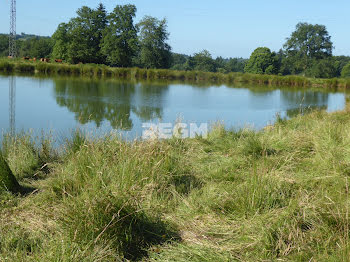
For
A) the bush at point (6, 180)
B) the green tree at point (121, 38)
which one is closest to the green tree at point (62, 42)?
the green tree at point (121, 38)

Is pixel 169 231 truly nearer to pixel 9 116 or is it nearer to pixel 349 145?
pixel 349 145

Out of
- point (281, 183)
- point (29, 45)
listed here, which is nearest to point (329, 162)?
point (281, 183)

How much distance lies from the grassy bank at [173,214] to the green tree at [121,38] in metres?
32.7

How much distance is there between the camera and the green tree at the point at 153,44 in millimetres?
Answer: 37281

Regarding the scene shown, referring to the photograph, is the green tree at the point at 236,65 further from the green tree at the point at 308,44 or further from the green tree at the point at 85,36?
the green tree at the point at 85,36

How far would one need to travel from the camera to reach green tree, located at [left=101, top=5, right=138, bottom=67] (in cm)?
3503

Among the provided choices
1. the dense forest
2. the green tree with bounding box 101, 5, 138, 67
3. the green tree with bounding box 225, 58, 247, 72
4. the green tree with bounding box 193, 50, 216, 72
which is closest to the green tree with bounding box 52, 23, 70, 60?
the dense forest

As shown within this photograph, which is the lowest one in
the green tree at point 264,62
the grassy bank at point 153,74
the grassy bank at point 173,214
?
the grassy bank at point 173,214

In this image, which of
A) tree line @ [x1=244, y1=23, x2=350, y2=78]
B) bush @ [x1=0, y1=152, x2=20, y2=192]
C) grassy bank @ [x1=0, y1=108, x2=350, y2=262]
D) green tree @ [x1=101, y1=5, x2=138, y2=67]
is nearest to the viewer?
grassy bank @ [x1=0, y1=108, x2=350, y2=262]

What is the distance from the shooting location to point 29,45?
54.8m

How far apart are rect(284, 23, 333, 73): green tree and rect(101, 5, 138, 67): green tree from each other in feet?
70.1

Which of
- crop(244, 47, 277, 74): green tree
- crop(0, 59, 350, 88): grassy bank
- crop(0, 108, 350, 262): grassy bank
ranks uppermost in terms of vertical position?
crop(244, 47, 277, 74): green tree

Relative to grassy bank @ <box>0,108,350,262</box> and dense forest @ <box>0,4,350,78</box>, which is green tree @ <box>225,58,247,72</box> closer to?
dense forest @ <box>0,4,350,78</box>

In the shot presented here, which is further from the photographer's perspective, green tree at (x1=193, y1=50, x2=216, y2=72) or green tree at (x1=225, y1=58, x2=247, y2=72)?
green tree at (x1=225, y1=58, x2=247, y2=72)
